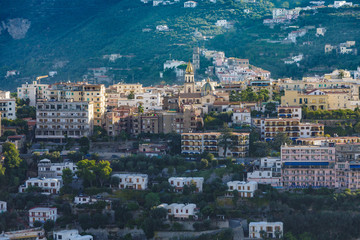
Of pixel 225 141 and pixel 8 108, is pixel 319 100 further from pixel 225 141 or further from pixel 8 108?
pixel 8 108

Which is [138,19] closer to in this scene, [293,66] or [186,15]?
[186,15]

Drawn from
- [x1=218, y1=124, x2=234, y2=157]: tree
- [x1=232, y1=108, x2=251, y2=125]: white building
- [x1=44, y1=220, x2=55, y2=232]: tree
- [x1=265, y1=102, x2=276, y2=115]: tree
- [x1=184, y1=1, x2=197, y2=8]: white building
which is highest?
[x1=184, y1=1, x2=197, y2=8]: white building

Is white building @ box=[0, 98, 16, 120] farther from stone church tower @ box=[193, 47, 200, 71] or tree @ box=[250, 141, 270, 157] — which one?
stone church tower @ box=[193, 47, 200, 71]

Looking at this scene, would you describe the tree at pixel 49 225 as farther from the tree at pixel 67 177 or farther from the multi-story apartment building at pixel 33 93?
the multi-story apartment building at pixel 33 93

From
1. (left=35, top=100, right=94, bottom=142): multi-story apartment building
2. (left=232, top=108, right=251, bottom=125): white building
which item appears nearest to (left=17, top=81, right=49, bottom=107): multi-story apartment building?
(left=35, top=100, right=94, bottom=142): multi-story apartment building

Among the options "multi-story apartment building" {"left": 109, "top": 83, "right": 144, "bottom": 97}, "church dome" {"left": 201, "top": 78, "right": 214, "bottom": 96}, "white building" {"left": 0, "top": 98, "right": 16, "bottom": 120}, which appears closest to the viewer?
"white building" {"left": 0, "top": 98, "right": 16, "bottom": 120}
